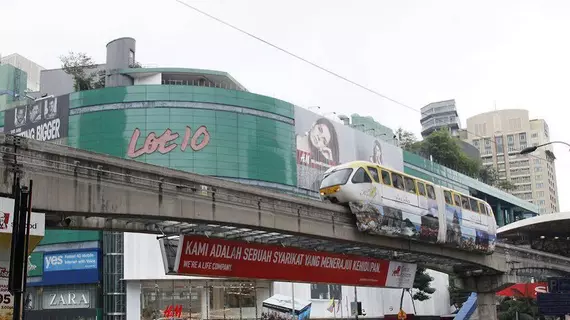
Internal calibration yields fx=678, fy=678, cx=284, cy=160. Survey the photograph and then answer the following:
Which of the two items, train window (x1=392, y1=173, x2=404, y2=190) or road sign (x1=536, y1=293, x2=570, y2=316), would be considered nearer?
Answer: train window (x1=392, y1=173, x2=404, y2=190)

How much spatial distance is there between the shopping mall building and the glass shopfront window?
3.7 inches

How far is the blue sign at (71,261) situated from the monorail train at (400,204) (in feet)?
120

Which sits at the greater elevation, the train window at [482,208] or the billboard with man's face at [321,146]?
the billboard with man's face at [321,146]

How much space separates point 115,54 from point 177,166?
17.5m

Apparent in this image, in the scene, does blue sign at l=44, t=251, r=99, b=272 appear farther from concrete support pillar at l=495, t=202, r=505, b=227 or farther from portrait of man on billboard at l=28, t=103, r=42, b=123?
concrete support pillar at l=495, t=202, r=505, b=227

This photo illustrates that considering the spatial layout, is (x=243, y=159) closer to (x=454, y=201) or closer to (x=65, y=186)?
(x=454, y=201)

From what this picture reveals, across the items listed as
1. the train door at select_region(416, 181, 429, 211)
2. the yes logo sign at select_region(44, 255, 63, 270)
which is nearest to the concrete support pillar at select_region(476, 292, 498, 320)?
the train door at select_region(416, 181, 429, 211)

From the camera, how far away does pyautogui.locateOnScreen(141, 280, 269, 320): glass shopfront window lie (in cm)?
6228

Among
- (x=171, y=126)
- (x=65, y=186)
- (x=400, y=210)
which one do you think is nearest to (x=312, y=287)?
(x=171, y=126)

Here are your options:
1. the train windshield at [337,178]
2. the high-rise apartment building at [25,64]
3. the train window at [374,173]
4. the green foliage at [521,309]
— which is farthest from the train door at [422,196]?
the high-rise apartment building at [25,64]

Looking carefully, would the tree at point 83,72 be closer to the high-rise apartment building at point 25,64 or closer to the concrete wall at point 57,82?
the concrete wall at point 57,82

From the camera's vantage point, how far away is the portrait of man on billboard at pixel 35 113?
7244 centimetres

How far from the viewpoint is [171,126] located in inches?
2640

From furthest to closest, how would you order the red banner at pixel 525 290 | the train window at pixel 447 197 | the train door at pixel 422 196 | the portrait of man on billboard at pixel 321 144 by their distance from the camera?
the portrait of man on billboard at pixel 321 144, the red banner at pixel 525 290, the train window at pixel 447 197, the train door at pixel 422 196
